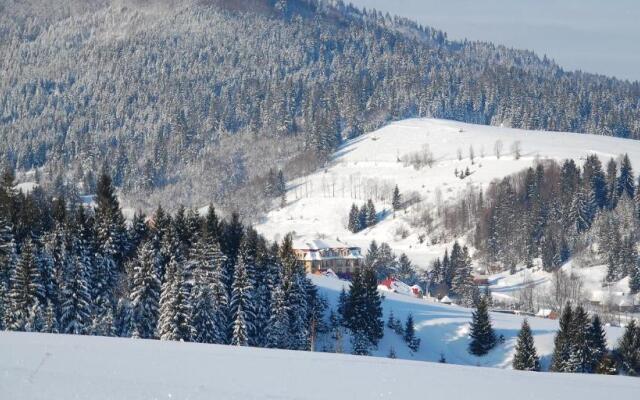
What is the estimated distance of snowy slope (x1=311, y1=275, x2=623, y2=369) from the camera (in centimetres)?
4819

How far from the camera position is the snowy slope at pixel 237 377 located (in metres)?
13.7

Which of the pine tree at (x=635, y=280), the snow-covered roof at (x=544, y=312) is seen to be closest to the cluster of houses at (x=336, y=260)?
the pine tree at (x=635, y=280)

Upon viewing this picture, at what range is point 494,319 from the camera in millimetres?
57781

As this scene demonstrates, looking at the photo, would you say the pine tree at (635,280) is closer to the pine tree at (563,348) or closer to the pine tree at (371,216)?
the pine tree at (563,348)

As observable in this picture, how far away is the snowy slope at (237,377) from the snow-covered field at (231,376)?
2 cm

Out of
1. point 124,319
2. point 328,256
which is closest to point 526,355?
point 124,319

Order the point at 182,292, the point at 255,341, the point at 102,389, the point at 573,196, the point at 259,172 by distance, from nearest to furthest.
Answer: the point at 102,389, the point at 182,292, the point at 255,341, the point at 573,196, the point at 259,172

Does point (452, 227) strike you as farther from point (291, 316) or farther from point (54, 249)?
point (54, 249)

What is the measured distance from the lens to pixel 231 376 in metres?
14.6

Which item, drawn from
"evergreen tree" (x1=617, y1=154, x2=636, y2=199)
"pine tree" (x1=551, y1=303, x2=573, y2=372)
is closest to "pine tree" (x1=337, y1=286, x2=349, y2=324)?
"pine tree" (x1=551, y1=303, x2=573, y2=372)

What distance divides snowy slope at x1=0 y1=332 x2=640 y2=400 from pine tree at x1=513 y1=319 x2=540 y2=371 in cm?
2747

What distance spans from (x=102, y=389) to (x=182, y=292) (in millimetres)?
23274

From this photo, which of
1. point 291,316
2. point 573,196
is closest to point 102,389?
point 291,316

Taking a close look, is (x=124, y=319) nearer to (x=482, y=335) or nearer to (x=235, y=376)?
(x=482, y=335)
